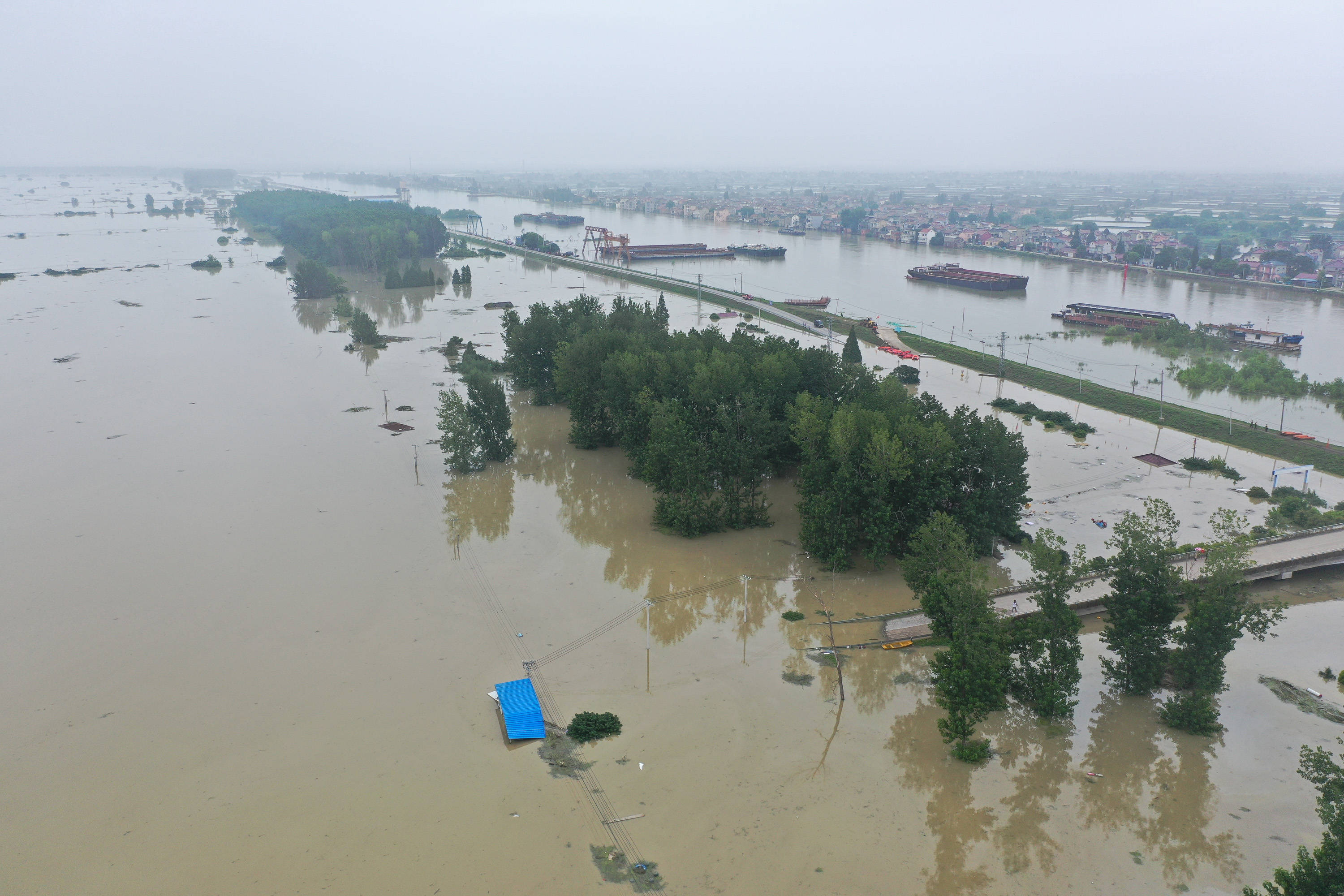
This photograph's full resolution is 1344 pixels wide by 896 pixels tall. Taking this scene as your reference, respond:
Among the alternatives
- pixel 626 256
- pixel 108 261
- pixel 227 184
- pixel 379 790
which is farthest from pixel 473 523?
pixel 227 184

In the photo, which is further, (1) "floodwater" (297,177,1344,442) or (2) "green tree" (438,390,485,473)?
(1) "floodwater" (297,177,1344,442)

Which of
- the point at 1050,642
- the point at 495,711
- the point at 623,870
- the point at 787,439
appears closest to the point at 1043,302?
the point at 787,439

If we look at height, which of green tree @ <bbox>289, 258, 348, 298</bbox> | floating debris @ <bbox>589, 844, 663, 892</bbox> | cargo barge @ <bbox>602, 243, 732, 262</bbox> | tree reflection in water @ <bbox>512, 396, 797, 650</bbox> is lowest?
floating debris @ <bbox>589, 844, 663, 892</bbox>

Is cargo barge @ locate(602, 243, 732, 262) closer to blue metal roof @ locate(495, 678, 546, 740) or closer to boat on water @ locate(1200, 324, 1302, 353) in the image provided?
boat on water @ locate(1200, 324, 1302, 353)

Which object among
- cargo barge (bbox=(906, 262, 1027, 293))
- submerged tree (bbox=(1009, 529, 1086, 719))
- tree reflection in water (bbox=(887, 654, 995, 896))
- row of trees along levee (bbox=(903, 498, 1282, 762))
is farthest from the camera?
cargo barge (bbox=(906, 262, 1027, 293))

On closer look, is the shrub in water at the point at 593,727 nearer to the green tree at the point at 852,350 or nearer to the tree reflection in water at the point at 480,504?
the tree reflection in water at the point at 480,504

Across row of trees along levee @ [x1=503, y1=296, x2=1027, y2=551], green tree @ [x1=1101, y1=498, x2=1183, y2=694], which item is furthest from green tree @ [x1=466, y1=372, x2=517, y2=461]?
green tree @ [x1=1101, y1=498, x2=1183, y2=694]

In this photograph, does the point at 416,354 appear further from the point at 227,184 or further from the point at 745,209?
the point at 227,184
